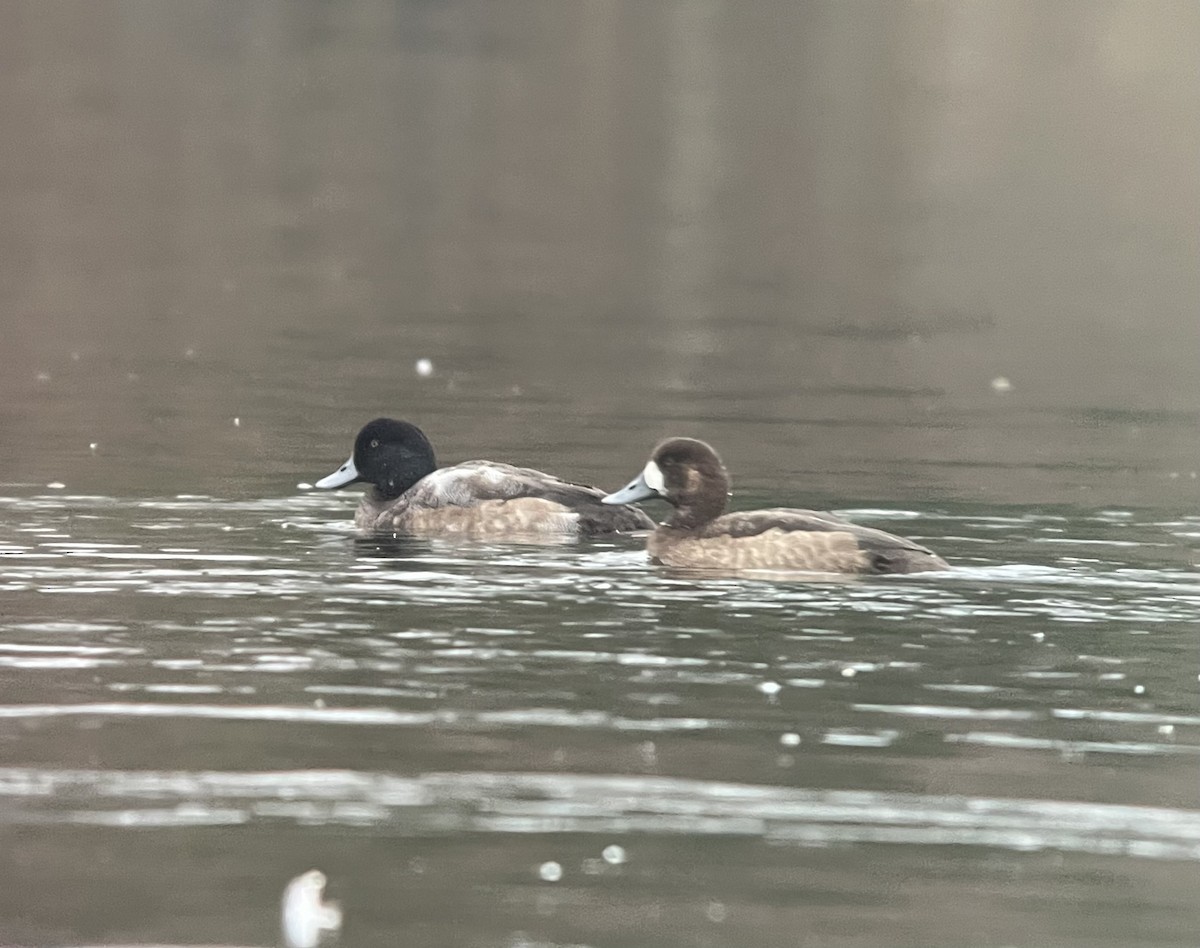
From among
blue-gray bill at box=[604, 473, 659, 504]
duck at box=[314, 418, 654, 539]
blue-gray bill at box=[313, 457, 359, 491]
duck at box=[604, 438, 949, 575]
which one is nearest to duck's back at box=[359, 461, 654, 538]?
duck at box=[314, 418, 654, 539]

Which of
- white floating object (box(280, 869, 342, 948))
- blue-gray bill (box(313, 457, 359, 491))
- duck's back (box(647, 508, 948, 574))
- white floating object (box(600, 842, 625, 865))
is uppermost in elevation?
blue-gray bill (box(313, 457, 359, 491))

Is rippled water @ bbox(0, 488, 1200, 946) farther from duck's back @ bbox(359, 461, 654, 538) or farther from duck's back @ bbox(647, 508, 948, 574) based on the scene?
duck's back @ bbox(359, 461, 654, 538)

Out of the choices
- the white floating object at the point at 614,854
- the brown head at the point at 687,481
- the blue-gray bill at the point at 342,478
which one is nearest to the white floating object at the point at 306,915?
the white floating object at the point at 614,854

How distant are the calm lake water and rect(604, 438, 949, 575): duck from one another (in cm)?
26

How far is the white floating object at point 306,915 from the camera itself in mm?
8141

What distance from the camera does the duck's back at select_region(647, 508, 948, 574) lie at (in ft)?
47.3

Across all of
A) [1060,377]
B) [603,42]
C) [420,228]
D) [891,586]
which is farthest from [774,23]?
[891,586]

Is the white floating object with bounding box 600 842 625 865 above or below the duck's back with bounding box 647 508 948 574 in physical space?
below

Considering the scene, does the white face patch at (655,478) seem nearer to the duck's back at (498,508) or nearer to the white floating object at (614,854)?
the duck's back at (498,508)

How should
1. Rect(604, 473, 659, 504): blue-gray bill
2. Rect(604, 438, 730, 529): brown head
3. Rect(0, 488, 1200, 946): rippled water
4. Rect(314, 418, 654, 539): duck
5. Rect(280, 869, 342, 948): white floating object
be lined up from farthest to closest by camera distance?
Rect(314, 418, 654, 539): duck < Rect(604, 473, 659, 504): blue-gray bill < Rect(604, 438, 730, 529): brown head < Rect(0, 488, 1200, 946): rippled water < Rect(280, 869, 342, 948): white floating object

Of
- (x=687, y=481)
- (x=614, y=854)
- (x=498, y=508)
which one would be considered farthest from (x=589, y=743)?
(x=498, y=508)

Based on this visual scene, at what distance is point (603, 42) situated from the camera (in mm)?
81125

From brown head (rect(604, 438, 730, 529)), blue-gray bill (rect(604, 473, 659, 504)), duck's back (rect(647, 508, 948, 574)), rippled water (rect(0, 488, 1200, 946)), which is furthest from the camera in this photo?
blue-gray bill (rect(604, 473, 659, 504))

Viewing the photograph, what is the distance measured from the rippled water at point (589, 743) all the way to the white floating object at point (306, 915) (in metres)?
0.09
